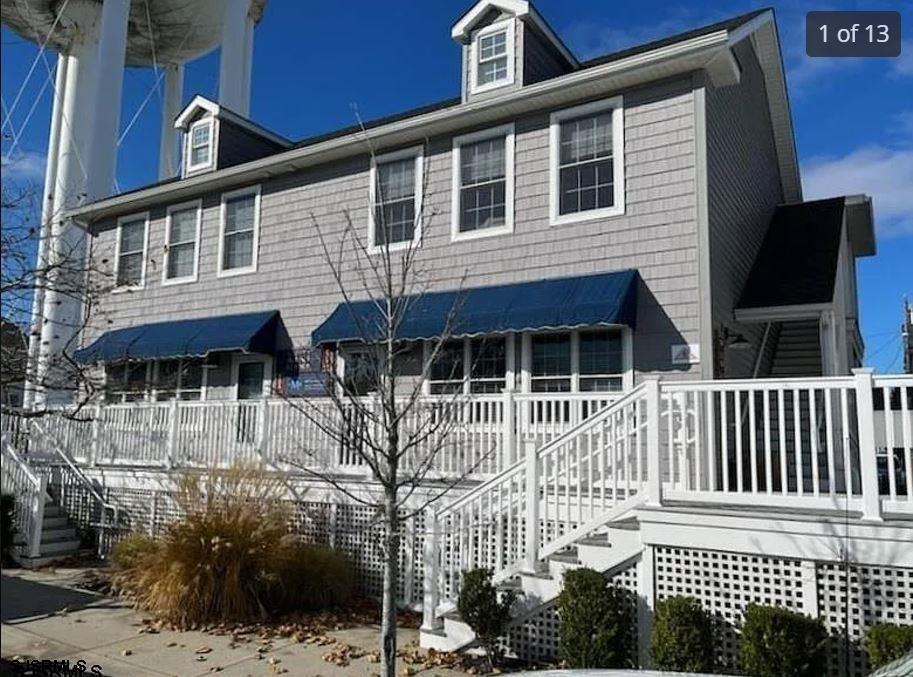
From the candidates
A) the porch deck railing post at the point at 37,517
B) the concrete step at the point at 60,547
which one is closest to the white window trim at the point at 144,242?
the porch deck railing post at the point at 37,517

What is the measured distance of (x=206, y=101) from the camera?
1470cm

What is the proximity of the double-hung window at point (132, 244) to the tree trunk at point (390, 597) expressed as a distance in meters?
11.2

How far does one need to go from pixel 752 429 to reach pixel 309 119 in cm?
1240

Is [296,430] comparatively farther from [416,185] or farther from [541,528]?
[416,185]

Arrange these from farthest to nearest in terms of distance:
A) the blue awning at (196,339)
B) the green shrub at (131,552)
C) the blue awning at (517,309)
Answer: the blue awning at (196,339) → the blue awning at (517,309) → the green shrub at (131,552)

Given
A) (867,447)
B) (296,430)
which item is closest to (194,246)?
(296,430)

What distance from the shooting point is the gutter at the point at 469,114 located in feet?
29.5

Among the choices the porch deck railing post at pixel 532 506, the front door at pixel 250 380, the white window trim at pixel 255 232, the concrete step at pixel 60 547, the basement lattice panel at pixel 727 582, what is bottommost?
the concrete step at pixel 60 547

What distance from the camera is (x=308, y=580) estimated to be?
8000 millimetres

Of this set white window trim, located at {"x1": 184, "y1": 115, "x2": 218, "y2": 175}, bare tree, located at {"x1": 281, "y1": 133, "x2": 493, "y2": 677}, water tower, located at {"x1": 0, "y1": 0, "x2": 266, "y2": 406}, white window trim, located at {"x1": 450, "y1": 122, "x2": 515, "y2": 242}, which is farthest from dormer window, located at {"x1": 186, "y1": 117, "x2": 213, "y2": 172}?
white window trim, located at {"x1": 450, "y1": 122, "x2": 515, "y2": 242}

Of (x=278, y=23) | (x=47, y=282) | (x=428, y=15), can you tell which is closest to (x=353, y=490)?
(x=47, y=282)

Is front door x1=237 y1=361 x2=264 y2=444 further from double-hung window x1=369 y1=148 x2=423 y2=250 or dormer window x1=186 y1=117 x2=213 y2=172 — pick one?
dormer window x1=186 y1=117 x2=213 y2=172

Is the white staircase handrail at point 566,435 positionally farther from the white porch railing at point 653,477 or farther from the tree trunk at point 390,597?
the tree trunk at point 390,597

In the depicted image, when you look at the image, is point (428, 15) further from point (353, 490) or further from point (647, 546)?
point (647, 546)
